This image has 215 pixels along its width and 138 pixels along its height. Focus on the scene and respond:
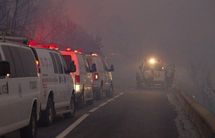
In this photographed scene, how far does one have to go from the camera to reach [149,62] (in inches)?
2095

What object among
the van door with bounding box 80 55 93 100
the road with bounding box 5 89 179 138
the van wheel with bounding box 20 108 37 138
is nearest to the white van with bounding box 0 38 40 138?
the van wheel with bounding box 20 108 37 138

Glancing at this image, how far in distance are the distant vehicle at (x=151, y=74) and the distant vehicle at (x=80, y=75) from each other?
79.7 feet

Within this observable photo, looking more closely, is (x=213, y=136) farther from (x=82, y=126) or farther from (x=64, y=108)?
(x=64, y=108)

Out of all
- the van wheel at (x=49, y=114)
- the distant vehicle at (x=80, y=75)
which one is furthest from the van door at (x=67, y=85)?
the distant vehicle at (x=80, y=75)

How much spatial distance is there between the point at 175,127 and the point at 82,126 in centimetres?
241

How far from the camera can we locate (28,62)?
14.3 m

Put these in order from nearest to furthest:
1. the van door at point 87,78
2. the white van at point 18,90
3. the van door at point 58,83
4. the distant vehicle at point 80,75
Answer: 1. the white van at point 18,90
2. the van door at point 58,83
3. the distant vehicle at point 80,75
4. the van door at point 87,78

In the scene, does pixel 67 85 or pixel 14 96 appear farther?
pixel 67 85

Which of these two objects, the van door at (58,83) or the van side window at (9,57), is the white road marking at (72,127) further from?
the van side window at (9,57)

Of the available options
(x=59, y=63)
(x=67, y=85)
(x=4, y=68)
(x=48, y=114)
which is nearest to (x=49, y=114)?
(x=48, y=114)

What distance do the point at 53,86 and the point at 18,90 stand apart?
5372 mm

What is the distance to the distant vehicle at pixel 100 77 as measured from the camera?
29.8 meters

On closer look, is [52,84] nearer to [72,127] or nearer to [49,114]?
[49,114]

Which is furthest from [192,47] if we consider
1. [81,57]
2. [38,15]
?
[81,57]
